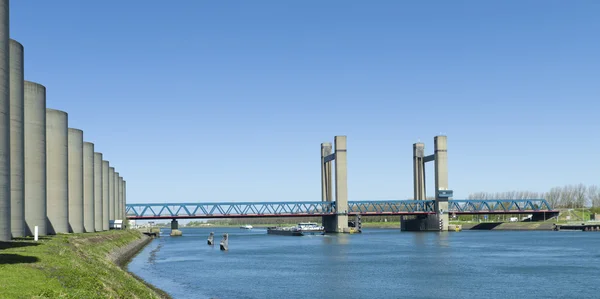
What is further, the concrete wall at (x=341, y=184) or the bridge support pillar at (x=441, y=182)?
the bridge support pillar at (x=441, y=182)

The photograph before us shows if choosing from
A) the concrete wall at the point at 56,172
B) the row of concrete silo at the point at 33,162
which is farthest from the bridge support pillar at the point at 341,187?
the concrete wall at the point at 56,172

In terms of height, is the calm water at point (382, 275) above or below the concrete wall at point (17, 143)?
below

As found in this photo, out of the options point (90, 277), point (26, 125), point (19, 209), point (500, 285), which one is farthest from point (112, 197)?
point (90, 277)

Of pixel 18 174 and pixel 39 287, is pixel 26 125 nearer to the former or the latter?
pixel 18 174

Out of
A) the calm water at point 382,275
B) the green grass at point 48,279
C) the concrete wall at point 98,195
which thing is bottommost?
the calm water at point 382,275

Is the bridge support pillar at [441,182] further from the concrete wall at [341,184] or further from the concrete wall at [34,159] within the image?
the concrete wall at [34,159]

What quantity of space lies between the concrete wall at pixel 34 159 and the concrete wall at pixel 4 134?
79.3 feet

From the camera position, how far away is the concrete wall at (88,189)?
102m

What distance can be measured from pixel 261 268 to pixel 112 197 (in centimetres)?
8939

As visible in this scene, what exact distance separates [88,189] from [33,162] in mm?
38899

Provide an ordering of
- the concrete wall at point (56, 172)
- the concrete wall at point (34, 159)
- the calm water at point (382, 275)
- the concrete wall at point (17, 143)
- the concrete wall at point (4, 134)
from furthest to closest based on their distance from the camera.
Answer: the concrete wall at point (56, 172) < the concrete wall at point (34, 159) < the concrete wall at point (17, 143) < the calm water at point (382, 275) < the concrete wall at point (4, 134)

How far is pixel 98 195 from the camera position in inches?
4641

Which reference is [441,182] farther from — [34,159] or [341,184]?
[34,159]

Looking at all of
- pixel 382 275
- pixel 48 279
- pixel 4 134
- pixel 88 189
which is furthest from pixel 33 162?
pixel 48 279
